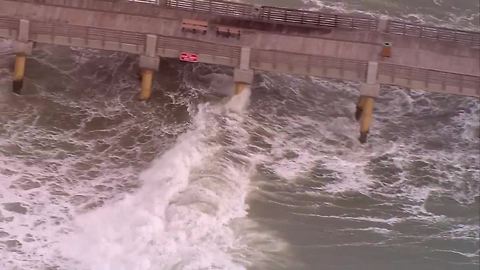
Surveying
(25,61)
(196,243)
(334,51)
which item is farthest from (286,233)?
(25,61)

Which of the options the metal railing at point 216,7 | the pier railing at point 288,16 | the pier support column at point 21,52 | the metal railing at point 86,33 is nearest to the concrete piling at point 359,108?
the pier railing at point 288,16

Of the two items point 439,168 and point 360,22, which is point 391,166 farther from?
point 360,22

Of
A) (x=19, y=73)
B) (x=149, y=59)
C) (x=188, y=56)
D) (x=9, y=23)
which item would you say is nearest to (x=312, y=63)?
(x=188, y=56)

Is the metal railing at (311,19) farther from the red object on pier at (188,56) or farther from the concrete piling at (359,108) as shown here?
the red object on pier at (188,56)

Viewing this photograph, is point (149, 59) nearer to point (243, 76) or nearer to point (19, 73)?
point (243, 76)

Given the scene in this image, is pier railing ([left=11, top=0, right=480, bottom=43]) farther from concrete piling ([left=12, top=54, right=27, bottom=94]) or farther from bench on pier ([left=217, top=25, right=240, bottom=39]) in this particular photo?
concrete piling ([left=12, top=54, right=27, bottom=94])
